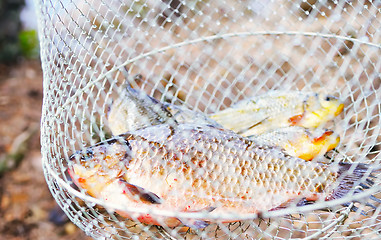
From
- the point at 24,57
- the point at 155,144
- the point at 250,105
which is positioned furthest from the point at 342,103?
the point at 24,57

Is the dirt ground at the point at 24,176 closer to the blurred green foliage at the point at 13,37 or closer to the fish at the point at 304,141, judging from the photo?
the blurred green foliage at the point at 13,37

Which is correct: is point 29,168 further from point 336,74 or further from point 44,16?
point 336,74

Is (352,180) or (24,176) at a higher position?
(352,180)

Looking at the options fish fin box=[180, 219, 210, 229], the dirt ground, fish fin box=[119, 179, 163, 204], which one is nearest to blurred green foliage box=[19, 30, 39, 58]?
the dirt ground

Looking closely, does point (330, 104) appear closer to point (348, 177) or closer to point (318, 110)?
point (318, 110)

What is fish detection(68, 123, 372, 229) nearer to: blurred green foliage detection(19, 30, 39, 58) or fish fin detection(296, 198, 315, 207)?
fish fin detection(296, 198, 315, 207)

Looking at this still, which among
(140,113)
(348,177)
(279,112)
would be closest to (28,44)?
(140,113)
